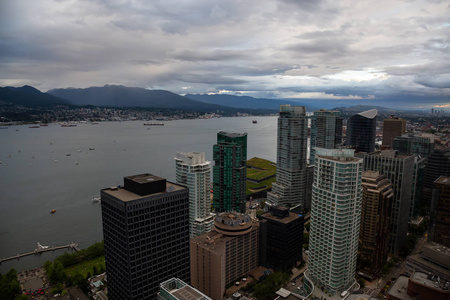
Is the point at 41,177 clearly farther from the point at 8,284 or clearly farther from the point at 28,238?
the point at 8,284

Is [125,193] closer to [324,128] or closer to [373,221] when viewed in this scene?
[373,221]

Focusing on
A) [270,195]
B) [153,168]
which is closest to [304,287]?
[270,195]

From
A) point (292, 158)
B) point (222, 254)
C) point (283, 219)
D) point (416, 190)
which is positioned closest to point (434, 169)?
point (416, 190)

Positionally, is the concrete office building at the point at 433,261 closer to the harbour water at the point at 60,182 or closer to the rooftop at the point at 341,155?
the rooftop at the point at 341,155

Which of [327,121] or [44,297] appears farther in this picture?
[327,121]

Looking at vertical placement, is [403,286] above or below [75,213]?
above

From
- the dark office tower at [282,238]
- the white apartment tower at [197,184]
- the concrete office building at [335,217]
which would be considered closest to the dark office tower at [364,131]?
the dark office tower at [282,238]

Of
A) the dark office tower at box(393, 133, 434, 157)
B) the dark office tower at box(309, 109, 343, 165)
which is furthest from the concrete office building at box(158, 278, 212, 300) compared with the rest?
the dark office tower at box(393, 133, 434, 157)
